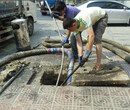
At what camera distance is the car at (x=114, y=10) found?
399 inches

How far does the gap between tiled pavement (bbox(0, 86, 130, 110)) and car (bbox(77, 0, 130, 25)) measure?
789 centimetres

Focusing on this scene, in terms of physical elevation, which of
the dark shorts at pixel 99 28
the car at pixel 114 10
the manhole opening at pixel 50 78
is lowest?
the manhole opening at pixel 50 78

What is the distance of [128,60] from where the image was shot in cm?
445

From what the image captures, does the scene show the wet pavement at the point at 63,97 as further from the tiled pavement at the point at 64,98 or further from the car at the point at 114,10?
the car at the point at 114,10

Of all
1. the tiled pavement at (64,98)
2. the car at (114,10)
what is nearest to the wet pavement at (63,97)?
the tiled pavement at (64,98)

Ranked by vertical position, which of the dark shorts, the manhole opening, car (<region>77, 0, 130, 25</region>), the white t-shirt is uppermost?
car (<region>77, 0, 130, 25</region>)

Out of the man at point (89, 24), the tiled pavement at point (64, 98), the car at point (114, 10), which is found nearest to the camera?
the tiled pavement at point (64, 98)

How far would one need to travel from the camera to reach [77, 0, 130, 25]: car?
10.1m

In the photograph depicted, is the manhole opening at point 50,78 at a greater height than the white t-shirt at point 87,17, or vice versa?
the white t-shirt at point 87,17

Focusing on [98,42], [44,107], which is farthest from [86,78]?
[44,107]

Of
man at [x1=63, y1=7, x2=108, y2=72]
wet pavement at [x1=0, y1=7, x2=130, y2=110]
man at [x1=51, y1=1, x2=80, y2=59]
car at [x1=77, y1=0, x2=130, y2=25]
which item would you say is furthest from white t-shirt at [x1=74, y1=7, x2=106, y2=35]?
car at [x1=77, y1=0, x2=130, y2=25]

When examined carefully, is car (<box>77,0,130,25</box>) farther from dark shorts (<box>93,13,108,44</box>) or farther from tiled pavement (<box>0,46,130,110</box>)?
tiled pavement (<box>0,46,130,110</box>)

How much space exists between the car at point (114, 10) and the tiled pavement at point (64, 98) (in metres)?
7.89

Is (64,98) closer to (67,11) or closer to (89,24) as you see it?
(89,24)
